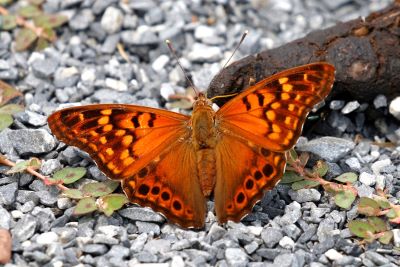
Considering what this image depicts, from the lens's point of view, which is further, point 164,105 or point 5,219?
point 164,105

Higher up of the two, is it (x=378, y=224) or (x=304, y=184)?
(x=304, y=184)

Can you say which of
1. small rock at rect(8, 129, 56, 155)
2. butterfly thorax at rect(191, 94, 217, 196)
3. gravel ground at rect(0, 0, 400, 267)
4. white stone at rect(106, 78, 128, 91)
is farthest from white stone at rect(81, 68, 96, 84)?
butterfly thorax at rect(191, 94, 217, 196)

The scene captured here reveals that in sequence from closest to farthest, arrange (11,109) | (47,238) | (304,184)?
(47,238), (304,184), (11,109)

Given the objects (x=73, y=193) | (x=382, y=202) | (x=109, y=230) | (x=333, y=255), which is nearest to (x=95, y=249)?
(x=109, y=230)

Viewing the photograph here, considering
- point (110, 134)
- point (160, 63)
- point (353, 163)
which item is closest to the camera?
point (110, 134)

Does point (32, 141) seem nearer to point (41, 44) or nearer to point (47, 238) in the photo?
point (47, 238)

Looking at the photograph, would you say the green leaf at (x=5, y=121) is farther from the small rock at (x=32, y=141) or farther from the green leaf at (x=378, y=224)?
the green leaf at (x=378, y=224)

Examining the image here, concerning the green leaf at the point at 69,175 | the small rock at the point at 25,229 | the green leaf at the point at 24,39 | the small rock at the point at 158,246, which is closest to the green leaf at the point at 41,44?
the green leaf at the point at 24,39
